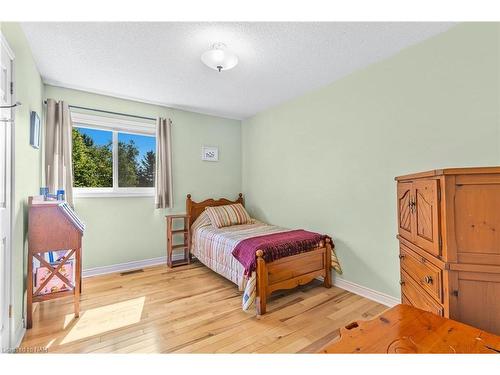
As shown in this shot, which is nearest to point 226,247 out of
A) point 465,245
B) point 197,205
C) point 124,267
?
point 197,205

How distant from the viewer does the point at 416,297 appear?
1.46 metres

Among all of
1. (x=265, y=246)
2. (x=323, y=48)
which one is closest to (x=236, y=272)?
(x=265, y=246)

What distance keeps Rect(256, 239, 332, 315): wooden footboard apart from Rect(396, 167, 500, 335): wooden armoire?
4.18 feet

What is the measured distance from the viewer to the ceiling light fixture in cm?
209

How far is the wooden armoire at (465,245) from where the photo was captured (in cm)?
105

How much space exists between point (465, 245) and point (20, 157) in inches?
113

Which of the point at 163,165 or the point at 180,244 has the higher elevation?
the point at 163,165

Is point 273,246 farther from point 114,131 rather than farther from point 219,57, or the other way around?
point 114,131

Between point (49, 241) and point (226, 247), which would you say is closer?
point (49, 241)

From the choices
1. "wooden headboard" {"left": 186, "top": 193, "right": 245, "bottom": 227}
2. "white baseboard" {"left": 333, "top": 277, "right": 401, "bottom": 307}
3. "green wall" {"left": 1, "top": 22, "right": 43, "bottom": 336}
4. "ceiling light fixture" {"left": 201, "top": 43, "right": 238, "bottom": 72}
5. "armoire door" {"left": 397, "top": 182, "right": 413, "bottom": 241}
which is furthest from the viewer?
"wooden headboard" {"left": 186, "top": 193, "right": 245, "bottom": 227}

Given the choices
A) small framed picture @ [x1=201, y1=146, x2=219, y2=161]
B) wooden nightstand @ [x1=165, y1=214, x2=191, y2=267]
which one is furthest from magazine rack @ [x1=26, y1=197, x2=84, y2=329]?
small framed picture @ [x1=201, y1=146, x2=219, y2=161]

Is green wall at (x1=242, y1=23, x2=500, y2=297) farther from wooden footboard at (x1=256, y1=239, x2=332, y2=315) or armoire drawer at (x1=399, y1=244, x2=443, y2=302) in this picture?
armoire drawer at (x1=399, y1=244, x2=443, y2=302)

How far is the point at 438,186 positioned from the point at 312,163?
1929 mm
